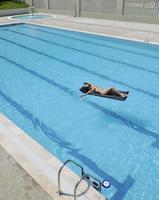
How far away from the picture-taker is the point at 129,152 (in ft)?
15.4

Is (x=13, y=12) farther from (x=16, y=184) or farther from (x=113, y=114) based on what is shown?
(x=16, y=184)

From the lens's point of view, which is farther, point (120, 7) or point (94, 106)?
point (120, 7)

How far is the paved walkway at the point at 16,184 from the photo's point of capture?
2.98 m

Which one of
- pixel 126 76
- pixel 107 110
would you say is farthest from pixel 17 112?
pixel 126 76

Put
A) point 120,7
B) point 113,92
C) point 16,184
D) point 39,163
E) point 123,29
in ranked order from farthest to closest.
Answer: point 120,7 < point 123,29 < point 113,92 < point 39,163 < point 16,184

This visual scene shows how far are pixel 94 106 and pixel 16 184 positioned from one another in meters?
3.54

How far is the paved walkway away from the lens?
298 centimetres

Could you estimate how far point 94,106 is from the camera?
20.9ft

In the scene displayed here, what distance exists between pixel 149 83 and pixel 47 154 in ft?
15.4

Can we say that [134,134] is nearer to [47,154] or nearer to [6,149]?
[47,154]

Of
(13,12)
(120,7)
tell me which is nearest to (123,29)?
(120,7)

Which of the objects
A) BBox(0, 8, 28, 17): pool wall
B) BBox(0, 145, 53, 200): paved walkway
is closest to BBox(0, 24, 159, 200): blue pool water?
BBox(0, 145, 53, 200): paved walkway

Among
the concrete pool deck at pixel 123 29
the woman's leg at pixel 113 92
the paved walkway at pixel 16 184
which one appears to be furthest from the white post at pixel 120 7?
the paved walkway at pixel 16 184

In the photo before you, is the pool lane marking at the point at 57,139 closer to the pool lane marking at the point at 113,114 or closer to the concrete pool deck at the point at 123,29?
the pool lane marking at the point at 113,114
